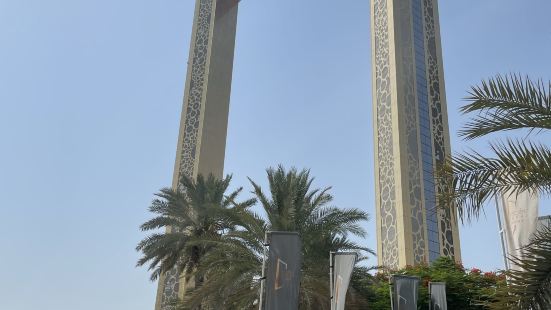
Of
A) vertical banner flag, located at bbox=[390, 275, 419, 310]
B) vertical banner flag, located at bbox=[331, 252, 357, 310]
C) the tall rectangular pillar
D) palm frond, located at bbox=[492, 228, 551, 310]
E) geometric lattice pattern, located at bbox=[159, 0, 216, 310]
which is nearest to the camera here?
palm frond, located at bbox=[492, 228, 551, 310]

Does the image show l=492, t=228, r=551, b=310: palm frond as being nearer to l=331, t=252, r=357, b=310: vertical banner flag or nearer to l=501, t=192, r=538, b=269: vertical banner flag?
l=501, t=192, r=538, b=269: vertical banner flag

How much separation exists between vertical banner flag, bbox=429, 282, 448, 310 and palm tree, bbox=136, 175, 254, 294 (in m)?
9.25

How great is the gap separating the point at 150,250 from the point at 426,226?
11.2 metres

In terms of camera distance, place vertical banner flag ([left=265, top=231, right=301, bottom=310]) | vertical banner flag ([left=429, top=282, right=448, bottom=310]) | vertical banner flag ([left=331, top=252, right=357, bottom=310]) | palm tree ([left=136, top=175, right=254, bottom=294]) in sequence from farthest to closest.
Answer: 1. palm tree ([left=136, top=175, right=254, bottom=294])
2. vertical banner flag ([left=429, top=282, right=448, bottom=310])
3. vertical banner flag ([left=331, top=252, right=357, bottom=310])
4. vertical banner flag ([left=265, top=231, right=301, bottom=310])

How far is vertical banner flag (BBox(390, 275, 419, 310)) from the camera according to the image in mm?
14211

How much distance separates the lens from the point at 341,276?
12078 mm

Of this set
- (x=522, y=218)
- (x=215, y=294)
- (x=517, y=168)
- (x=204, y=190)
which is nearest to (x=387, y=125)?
(x=204, y=190)

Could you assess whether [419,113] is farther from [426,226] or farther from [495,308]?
[495,308]

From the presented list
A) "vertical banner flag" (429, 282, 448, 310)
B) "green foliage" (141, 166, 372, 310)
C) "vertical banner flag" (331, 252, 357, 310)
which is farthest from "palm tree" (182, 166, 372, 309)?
"vertical banner flag" (331, 252, 357, 310)

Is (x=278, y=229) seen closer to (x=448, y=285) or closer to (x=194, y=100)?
(x=448, y=285)

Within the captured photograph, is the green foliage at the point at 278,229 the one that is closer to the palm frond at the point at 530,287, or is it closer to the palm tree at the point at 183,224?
the palm tree at the point at 183,224

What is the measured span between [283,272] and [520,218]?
4.57 m

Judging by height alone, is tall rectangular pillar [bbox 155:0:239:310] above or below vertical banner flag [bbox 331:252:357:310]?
above

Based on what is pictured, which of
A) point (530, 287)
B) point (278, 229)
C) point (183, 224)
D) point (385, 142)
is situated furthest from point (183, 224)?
point (530, 287)
